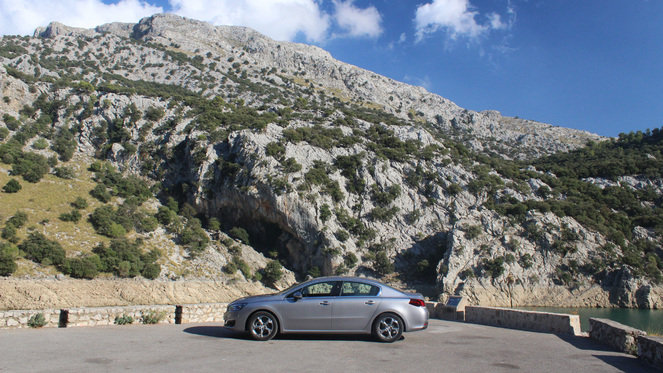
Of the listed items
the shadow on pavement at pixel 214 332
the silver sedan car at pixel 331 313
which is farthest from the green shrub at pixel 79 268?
the silver sedan car at pixel 331 313

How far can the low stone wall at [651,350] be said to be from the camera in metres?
6.30

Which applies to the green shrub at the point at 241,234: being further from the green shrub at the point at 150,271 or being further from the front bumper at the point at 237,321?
the front bumper at the point at 237,321

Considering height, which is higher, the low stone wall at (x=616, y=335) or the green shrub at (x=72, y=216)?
the green shrub at (x=72, y=216)

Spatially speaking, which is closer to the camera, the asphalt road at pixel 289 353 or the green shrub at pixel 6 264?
the asphalt road at pixel 289 353

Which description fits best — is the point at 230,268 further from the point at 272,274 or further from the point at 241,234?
the point at 241,234

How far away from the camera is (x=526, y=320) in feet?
39.2

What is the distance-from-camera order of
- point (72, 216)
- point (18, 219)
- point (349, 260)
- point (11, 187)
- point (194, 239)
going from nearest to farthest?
1. point (18, 219)
2. point (72, 216)
3. point (11, 187)
4. point (194, 239)
5. point (349, 260)

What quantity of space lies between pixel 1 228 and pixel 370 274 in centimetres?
3605

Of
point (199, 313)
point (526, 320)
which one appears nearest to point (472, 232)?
point (526, 320)

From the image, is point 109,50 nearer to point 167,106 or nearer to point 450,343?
point 167,106

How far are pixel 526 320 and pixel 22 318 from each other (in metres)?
14.8

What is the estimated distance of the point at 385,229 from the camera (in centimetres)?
4772

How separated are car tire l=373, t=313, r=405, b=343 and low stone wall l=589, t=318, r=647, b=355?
4.56m

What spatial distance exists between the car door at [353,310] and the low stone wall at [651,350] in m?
5.00
